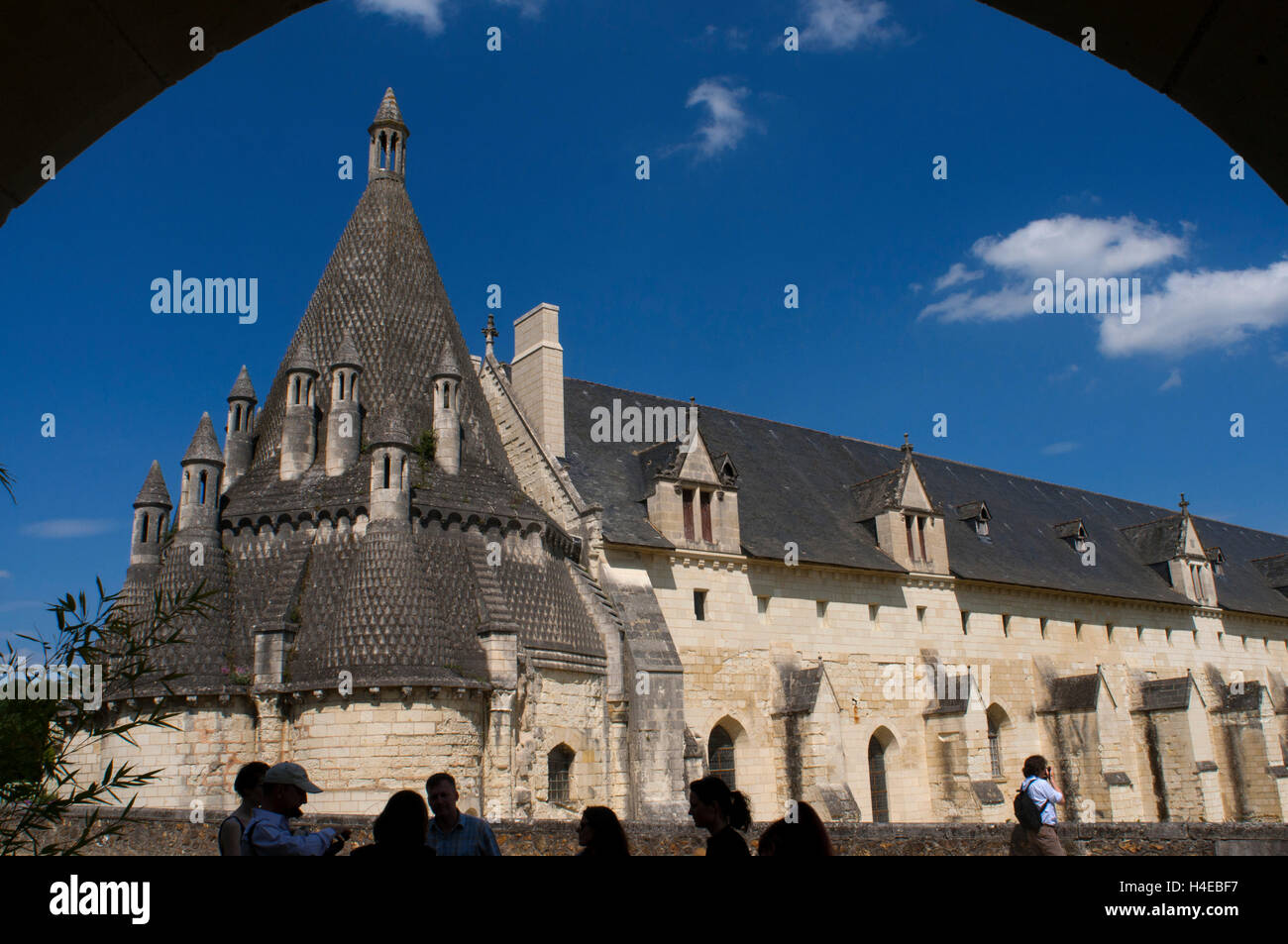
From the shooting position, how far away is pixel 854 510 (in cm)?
3422

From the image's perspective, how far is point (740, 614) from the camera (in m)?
27.6

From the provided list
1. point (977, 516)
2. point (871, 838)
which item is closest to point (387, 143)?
point (871, 838)

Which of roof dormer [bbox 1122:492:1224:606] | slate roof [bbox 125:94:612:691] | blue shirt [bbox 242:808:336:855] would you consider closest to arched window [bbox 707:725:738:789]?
slate roof [bbox 125:94:612:691]

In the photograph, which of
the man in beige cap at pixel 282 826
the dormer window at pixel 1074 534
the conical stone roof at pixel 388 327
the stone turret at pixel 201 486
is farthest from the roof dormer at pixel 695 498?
the dormer window at pixel 1074 534

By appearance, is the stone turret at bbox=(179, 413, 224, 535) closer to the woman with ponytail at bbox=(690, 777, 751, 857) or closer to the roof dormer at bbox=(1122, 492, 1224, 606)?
the woman with ponytail at bbox=(690, 777, 751, 857)

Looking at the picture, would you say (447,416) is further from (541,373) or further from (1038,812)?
(1038,812)

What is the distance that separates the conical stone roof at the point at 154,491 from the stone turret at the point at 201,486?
83 cm

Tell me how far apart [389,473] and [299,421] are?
3.44 m

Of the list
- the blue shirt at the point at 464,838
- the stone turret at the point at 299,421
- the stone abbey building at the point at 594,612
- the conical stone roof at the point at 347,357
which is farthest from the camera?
the conical stone roof at the point at 347,357

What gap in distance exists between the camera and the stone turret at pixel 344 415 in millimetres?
22516

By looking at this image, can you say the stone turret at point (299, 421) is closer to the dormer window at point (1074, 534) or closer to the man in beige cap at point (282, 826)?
the man in beige cap at point (282, 826)
